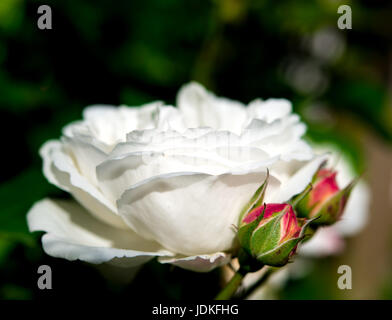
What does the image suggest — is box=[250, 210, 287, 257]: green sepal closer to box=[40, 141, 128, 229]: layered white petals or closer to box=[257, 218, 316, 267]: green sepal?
box=[257, 218, 316, 267]: green sepal

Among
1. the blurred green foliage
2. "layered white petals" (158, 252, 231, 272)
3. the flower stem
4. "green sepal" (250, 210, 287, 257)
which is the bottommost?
the flower stem

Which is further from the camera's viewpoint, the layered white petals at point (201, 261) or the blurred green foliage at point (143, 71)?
the blurred green foliage at point (143, 71)

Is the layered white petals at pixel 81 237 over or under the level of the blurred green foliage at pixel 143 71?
under

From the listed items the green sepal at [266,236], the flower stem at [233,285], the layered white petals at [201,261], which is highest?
the green sepal at [266,236]

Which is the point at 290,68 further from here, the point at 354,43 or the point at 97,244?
Answer: the point at 97,244

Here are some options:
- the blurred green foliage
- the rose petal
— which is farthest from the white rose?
the blurred green foliage

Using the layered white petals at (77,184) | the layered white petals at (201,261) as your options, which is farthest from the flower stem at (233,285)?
the layered white petals at (77,184)

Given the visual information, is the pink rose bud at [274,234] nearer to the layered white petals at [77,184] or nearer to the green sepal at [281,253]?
the green sepal at [281,253]

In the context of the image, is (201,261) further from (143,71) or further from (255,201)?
(143,71)
